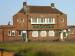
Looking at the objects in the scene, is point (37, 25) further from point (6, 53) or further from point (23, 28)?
point (6, 53)

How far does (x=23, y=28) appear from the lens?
7738cm

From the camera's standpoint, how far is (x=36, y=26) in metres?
78.4

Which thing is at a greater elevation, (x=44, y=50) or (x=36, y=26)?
(x=36, y=26)

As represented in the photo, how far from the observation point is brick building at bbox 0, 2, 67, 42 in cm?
7562

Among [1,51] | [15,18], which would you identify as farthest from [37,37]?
[1,51]

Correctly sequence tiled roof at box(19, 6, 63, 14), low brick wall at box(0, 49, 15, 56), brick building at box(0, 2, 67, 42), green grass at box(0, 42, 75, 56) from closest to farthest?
low brick wall at box(0, 49, 15, 56) → green grass at box(0, 42, 75, 56) → brick building at box(0, 2, 67, 42) → tiled roof at box(19, 6, 63, 14)

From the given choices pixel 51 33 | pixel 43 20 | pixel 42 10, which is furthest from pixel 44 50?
pixel 42 10

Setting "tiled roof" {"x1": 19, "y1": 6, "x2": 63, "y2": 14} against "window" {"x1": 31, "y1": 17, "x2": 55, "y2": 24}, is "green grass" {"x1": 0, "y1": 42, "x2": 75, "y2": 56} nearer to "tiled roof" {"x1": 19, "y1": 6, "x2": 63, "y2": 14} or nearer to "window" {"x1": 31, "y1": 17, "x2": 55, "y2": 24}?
"window" {"x1": 31, "y1": 17, "x2": 55, "y2": 24}

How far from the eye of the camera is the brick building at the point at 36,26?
75.6 meters

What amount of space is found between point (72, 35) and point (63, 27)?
3135mm

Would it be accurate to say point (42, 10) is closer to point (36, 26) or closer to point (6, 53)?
point (36, 26)

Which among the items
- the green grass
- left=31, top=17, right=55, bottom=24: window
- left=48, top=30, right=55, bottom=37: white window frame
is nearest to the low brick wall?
the green grass

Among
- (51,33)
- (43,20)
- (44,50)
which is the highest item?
(43,20)

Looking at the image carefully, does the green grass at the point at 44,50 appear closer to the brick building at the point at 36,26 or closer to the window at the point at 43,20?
the brick building at the point at 36,26
